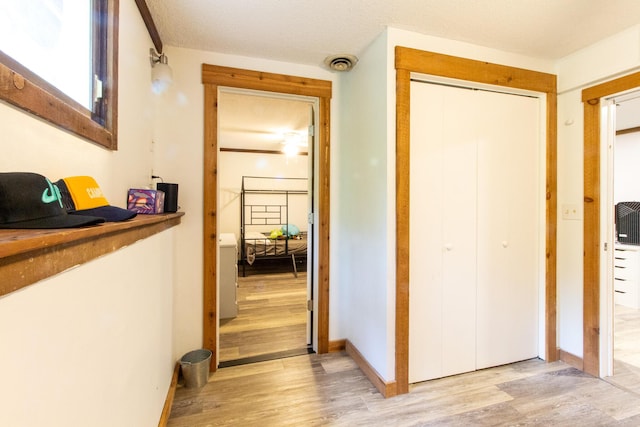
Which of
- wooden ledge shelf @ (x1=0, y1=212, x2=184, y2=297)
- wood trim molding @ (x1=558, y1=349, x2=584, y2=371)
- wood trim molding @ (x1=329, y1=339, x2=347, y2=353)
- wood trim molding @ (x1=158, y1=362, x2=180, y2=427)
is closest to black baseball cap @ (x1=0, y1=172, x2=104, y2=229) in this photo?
wooden ledge shelf @ (x1=0, y1=212, x2=184, y2=297)

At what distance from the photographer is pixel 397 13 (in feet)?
5.62

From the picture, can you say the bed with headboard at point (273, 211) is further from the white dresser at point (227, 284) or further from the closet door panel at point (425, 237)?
the closet door panel at point (425, 237)

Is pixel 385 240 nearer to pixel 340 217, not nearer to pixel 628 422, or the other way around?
pixel 340 217

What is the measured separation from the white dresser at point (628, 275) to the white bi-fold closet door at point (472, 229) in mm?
2317

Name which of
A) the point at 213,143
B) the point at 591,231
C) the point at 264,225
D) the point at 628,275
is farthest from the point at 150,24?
the point at 628,275

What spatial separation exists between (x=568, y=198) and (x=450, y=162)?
3.48 ft

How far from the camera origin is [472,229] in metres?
2.11

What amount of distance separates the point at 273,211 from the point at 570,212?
16.3ft

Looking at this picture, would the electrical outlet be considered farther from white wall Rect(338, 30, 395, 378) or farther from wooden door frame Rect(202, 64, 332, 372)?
wooden door frame Rect(202, 64, 332, 372)

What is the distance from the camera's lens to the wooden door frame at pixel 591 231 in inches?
82.0

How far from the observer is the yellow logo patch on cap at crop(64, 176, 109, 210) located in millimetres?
815

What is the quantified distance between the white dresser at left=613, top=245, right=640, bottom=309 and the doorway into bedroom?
152 inches

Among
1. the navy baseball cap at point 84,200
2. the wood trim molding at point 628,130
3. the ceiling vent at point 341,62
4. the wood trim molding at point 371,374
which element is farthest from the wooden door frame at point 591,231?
the wood trim molding at point 628,130

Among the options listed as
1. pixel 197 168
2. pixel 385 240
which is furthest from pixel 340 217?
pixel 197 168
